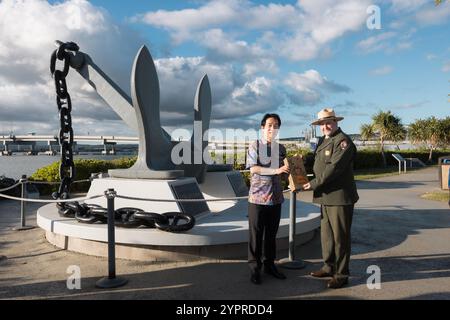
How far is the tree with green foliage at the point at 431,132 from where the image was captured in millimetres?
37719

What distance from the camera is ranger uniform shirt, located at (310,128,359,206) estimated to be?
3.61m

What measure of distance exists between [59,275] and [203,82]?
444cm

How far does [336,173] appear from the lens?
3.60 metres

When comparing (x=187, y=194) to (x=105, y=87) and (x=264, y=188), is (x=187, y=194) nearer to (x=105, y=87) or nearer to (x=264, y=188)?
(x=264, y=188)

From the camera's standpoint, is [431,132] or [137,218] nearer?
[137,218]

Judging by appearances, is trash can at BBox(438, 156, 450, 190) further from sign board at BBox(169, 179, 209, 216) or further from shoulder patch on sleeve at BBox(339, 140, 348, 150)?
shoulder patch on sleeve at BBox(339, 140, 348, 150)

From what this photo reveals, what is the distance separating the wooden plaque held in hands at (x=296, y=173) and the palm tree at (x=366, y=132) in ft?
121

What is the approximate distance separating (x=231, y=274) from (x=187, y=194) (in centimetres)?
191

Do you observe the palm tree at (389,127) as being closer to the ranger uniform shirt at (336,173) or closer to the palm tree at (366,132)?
the palm tree at (366,132)

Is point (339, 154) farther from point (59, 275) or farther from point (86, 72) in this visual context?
point (86, 72)

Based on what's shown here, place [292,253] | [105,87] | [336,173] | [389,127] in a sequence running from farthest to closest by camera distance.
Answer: [389,127]
[105,87]
[292,253]
[336,173]

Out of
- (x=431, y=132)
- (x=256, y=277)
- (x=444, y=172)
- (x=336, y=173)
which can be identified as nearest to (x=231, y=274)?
(x=256, y=277)

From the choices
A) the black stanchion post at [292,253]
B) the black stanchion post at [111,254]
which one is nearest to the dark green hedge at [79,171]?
the black stanchion post at [111,254]

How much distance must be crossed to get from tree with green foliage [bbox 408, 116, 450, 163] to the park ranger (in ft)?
121
